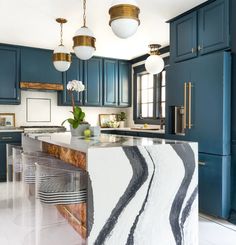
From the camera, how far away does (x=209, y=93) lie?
3064 millimetres

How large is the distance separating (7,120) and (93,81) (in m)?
1.88

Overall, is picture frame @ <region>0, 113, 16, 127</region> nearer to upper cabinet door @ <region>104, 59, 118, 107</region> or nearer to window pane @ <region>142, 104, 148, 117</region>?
upper cabinet door @ <region>104, 59, 118, 107</region>

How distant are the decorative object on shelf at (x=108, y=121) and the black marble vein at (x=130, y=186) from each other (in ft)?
13.6

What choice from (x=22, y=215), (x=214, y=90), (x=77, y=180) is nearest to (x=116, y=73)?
(x=214, y=90)

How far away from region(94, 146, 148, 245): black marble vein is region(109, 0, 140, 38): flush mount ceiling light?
939 mm

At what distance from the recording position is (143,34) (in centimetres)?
430

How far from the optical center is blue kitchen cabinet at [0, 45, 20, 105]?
4.88m

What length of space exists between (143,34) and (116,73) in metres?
1.82

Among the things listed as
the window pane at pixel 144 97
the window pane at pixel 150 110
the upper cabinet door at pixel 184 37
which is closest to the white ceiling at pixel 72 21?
the upper cabinet door at pixel 184 37

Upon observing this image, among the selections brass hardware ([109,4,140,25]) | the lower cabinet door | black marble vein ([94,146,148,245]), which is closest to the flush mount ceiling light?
brass hardware ([109,4,140,25])

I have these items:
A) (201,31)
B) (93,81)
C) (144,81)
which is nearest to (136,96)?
(144,81)

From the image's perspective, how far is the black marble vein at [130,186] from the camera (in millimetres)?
1785

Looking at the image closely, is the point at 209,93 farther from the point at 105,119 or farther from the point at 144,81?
the point at 105,119

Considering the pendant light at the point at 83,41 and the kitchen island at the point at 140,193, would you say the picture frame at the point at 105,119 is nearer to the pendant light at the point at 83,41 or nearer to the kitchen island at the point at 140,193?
the pendant light at the point at 83,41
